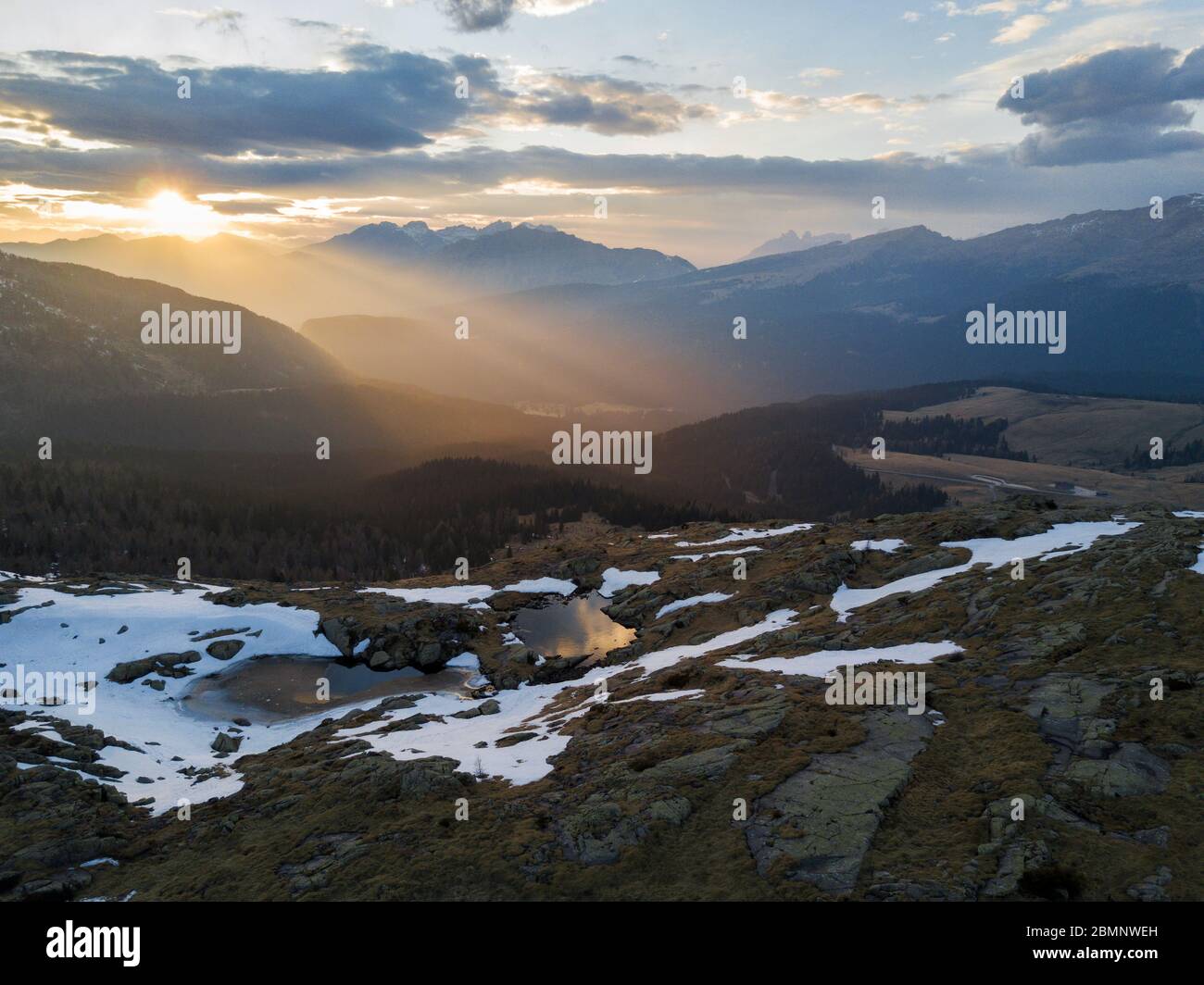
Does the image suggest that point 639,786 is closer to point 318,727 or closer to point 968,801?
point 968,801

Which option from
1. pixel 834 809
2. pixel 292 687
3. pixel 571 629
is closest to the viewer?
pixel 834 809

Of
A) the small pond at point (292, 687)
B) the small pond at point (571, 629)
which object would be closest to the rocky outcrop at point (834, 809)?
the small pond at point (571, 629)

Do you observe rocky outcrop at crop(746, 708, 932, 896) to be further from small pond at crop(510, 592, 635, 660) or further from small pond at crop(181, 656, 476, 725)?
small pond at crop(181, 656, 476, 725)

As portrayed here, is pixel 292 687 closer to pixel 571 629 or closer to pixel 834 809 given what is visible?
pixel 571 629

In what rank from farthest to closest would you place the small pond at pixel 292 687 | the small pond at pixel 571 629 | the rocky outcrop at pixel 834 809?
the small pond at pixel 571 629 < the small pond at pixel 292 687 < the rocky outcrop at pixel 834 809

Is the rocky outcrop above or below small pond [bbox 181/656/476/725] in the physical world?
above

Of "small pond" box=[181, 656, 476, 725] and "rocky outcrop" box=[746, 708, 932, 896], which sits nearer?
"rocky outcrop" box=[746, 708, 932, 896]

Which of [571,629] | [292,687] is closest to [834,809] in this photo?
[571,629]

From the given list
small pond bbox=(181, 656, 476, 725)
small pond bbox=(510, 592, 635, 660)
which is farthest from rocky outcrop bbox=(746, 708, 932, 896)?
small pond bbox=(181, 656, 476, 725)

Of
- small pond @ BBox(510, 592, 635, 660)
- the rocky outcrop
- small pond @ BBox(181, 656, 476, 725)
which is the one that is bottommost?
small pond @ BBox(181, 656, 476, 725)

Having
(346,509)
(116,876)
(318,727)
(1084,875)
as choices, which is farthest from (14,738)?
(346,509)

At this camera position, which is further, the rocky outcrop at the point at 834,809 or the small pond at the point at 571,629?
the small pond at the point at 571,629

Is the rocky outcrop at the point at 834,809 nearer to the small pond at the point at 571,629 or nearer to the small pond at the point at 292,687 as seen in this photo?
the small pond at the point at 571,629
